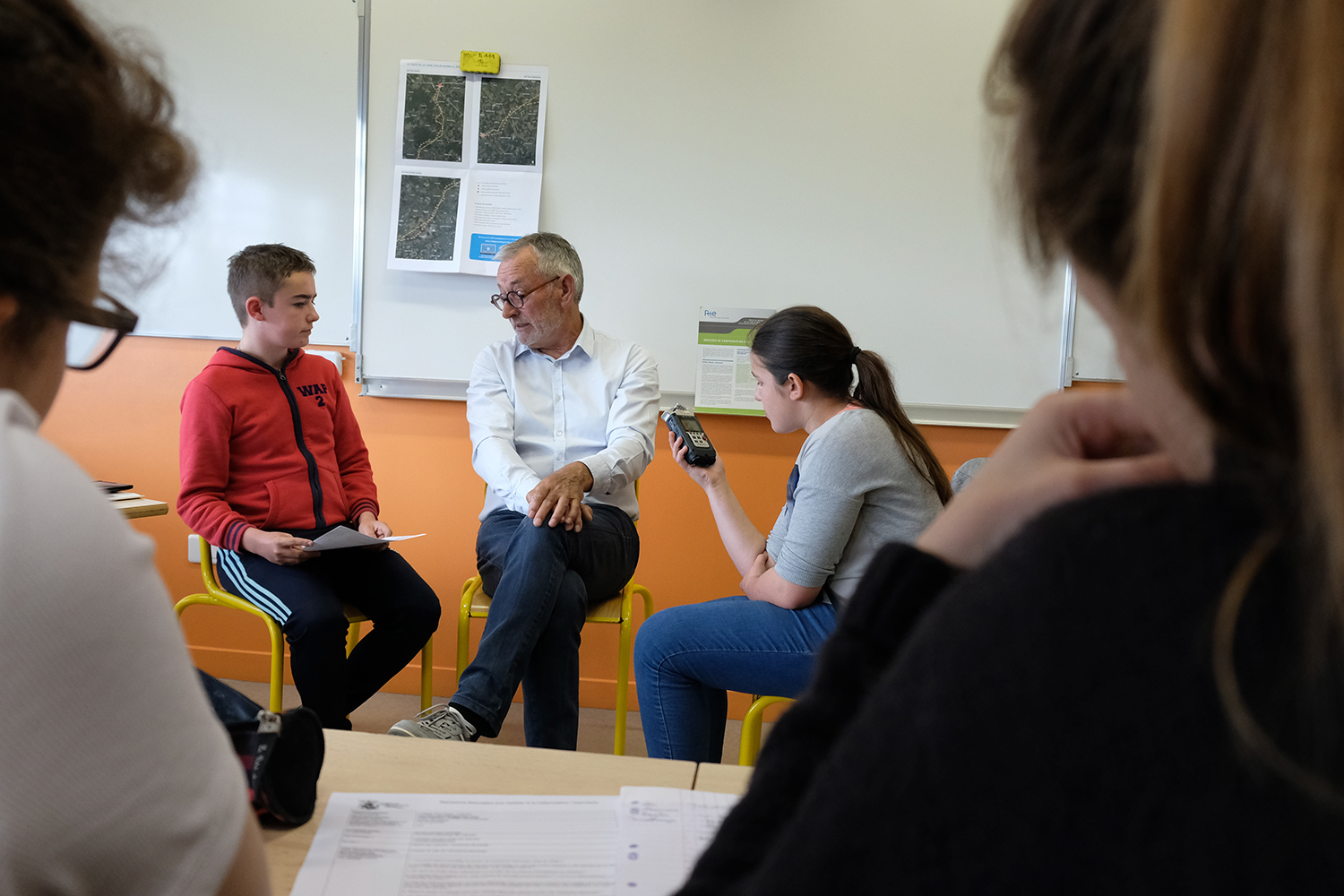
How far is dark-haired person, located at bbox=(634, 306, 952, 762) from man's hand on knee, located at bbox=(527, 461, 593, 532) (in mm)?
376

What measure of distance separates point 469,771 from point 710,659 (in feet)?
3.28

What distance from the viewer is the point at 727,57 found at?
2.66 meters

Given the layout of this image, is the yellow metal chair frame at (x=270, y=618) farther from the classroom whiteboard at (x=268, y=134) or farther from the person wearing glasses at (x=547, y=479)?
the classroom whiteboard at (x=268, y=134)

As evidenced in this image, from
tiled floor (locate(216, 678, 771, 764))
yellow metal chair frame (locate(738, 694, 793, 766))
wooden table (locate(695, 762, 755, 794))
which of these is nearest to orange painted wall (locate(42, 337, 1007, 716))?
tiled floor (locate(216, 678, 771, 764))

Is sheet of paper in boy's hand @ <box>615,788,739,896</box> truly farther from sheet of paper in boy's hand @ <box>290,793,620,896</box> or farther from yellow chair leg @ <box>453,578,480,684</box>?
yellow chair leg @ <box>453,578,480,684</box>

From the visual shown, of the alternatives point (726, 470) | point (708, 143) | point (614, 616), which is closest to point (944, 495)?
point (614, 616)

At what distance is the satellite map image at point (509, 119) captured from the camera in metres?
2.69

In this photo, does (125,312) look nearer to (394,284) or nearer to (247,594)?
(247,594)

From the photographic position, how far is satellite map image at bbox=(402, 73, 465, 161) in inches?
106

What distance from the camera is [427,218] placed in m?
2.72

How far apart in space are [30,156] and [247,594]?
185 cm

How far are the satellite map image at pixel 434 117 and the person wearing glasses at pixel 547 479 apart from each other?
0.50 metres

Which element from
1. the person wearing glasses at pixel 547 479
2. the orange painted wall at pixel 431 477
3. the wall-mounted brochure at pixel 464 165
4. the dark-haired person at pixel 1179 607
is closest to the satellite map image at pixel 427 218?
the wall-mounted brochure at pixel 464 165

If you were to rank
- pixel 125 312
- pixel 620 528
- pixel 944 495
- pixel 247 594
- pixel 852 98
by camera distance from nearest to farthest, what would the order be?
pixel 125 312 → pixel 944 495 → pixel 247 594 → pixel 620 528 → pixel 852 98
